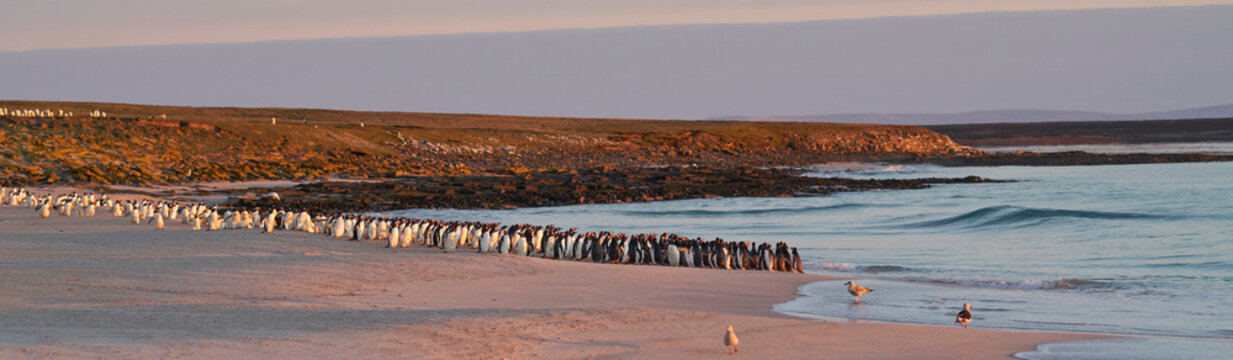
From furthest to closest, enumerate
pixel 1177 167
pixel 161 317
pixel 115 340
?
1. pixel 1177 167
2. pixel 161 317
3. pixel 115 340

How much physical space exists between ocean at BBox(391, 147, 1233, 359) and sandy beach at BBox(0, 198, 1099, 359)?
4.16ft

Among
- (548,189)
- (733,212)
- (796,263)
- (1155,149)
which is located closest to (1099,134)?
(1155,149)

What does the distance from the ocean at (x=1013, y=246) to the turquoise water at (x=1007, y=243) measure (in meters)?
0.04

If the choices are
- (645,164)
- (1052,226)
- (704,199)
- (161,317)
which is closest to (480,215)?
(704,199)

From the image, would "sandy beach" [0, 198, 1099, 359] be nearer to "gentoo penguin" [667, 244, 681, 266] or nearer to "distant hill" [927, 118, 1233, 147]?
"gentoo penguin" [667, 244, 681, 266]

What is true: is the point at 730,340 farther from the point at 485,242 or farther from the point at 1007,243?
the point at 1007,243

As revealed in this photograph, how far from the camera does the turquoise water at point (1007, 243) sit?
12.7 metres

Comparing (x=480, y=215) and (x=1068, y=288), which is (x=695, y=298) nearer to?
(x=1068, y=288)

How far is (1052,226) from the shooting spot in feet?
89.8

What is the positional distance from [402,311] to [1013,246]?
16.0 m

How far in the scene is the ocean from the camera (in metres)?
12.3

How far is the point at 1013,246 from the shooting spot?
22.9 m

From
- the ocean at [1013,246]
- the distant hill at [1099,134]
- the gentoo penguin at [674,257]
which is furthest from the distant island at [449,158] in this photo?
the distant hill at [1099,134]

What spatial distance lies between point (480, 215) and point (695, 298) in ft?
56.7
